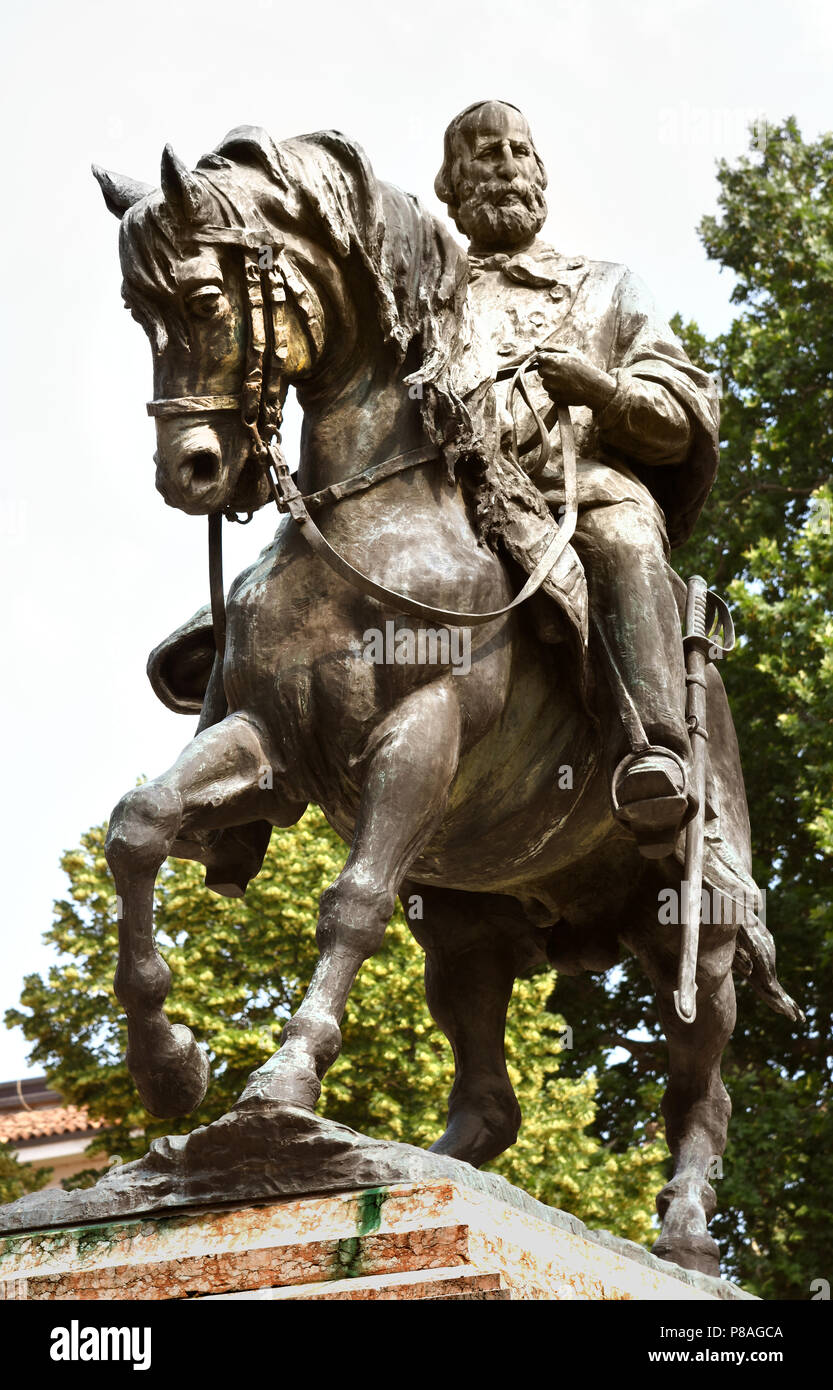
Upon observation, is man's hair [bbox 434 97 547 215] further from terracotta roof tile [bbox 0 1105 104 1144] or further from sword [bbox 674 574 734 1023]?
terracotta roof tile [bbox 0 1105 104 1144]

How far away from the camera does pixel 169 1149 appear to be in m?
4.87

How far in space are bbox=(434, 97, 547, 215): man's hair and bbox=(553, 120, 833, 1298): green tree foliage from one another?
32.5 feet

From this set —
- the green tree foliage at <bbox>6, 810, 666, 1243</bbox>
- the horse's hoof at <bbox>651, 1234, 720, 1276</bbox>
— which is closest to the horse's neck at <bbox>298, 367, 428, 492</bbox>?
the horse's hoof at <bbox>651, 1234, 720, 1276</bbox>

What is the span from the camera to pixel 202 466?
18.3ft

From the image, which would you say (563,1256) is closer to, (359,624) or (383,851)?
(383,851)

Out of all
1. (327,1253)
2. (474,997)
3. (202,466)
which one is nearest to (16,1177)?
(474,997)

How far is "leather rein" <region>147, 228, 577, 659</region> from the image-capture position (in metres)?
5.53

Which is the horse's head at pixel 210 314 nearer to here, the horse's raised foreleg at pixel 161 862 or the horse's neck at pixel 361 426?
the horse's neck at pixel 361 426

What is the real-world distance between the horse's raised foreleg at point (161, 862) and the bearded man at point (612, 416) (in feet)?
4.52

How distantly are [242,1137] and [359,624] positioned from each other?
169cm

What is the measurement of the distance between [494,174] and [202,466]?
235 cm

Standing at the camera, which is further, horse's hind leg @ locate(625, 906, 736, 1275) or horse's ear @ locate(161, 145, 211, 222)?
horse's hind leg @ locate(625, 906, 736, 1275)

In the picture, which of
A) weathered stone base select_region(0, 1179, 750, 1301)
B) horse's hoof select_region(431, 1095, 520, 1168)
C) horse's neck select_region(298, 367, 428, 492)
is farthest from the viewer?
horse's hoof select_region(431, 1095, 520, 1168)

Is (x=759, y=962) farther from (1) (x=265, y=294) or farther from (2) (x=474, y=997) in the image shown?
(1) (x=265, y=294)
